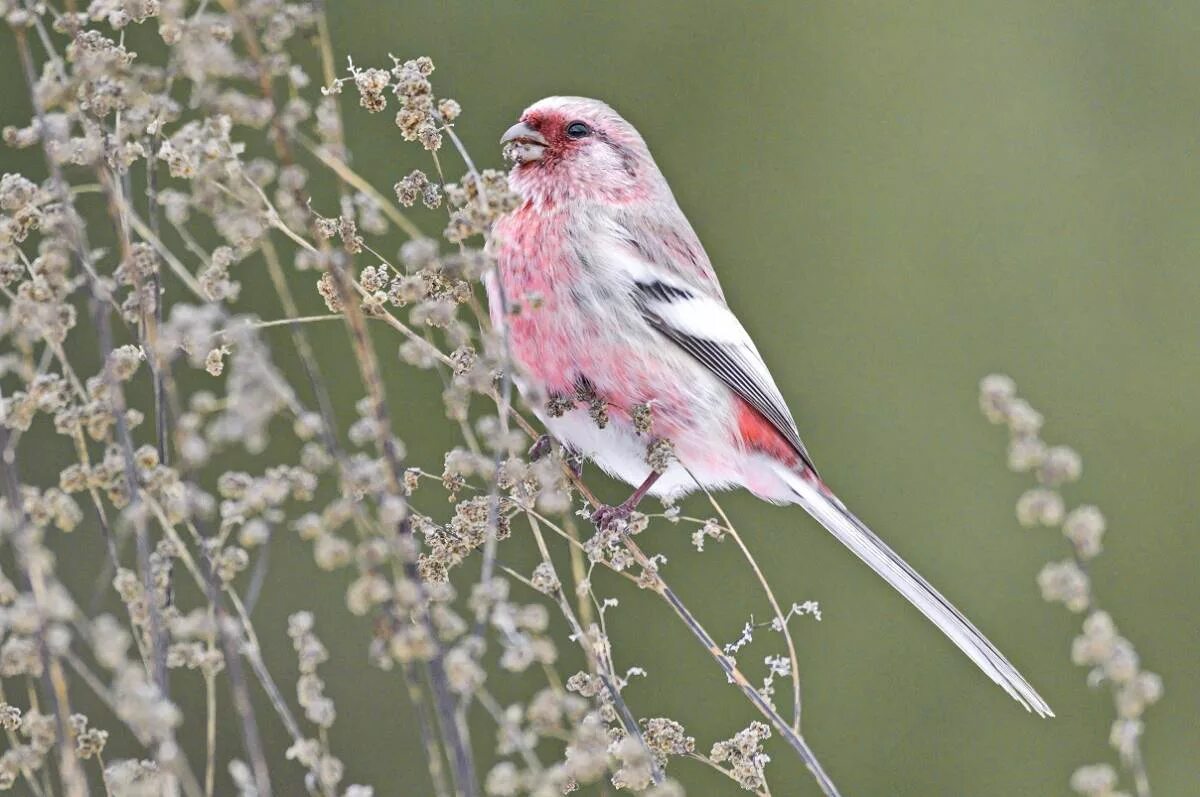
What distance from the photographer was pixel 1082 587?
4.09 ft

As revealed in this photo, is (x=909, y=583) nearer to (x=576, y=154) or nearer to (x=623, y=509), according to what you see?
(x=623, y=509)

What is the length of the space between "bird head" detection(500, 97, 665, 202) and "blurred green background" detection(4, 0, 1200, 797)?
182cm

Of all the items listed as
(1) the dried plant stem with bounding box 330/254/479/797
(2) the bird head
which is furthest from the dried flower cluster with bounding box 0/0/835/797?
(2) the bird head

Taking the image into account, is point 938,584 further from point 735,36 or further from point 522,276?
point 522,276

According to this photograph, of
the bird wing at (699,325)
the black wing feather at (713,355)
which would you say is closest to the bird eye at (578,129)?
the bird wing at (699,325)

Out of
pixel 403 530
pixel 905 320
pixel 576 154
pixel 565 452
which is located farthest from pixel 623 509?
pixel 905 320

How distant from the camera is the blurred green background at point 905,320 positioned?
5.52 metres

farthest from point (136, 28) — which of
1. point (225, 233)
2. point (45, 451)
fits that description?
point (225, 233)

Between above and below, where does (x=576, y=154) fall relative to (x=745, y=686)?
above

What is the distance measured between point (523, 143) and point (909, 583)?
1.16 meters

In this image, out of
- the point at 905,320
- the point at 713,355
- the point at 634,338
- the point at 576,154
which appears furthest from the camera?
the point at 905,320

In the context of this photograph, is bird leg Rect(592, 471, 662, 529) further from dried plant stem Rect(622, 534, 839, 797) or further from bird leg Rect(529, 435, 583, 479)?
dried plant stem Rect(622, 534, 839, 797)

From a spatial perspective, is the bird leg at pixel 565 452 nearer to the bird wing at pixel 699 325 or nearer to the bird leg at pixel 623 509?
the bird leg at pixel 623 509

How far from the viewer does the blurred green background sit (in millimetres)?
5516
